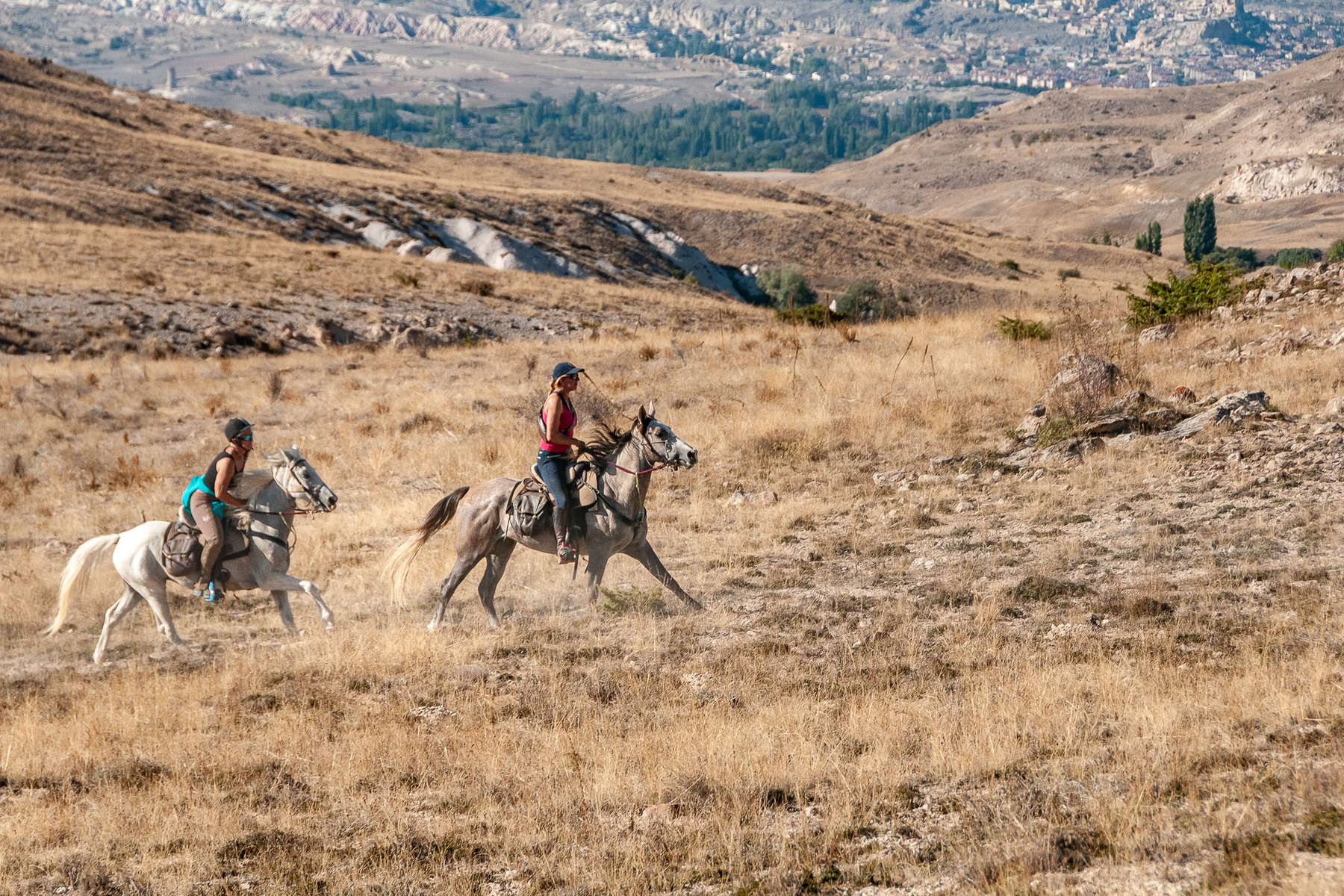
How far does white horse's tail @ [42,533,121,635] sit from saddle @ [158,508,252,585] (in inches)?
29.7

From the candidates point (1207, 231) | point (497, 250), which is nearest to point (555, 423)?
point (497, 250)

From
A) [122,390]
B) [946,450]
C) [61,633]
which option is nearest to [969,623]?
[946,450]

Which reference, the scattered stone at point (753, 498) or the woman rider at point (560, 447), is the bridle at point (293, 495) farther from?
the scattered stone at point (753, 498)

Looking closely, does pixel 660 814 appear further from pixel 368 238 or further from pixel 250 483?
pixel 368 238

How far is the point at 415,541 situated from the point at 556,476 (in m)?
1.92

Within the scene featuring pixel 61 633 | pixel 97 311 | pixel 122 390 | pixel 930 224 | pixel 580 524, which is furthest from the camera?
pixel 930 224

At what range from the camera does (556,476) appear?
11.4m

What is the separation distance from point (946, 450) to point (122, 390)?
19.7m

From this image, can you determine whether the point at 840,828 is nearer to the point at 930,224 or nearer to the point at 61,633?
the point at 61,633

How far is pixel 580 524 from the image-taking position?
11.8 m

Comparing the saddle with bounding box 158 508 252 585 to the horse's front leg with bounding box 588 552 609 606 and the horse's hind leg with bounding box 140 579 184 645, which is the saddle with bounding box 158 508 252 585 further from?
the horse's front leg with bounding box 588 552 609 606

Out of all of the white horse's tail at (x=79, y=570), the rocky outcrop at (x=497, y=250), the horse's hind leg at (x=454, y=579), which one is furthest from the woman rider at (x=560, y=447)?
the rocky outcrop at (x=497, y=250)

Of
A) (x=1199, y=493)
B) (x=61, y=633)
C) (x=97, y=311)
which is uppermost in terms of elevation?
(x=97, y=311)

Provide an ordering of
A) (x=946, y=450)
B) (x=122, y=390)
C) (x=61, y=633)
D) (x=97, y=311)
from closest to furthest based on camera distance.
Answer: (x=61, y=633) < (x=946, y=450) < (x=122, y=390) < (x=97, y=311)
